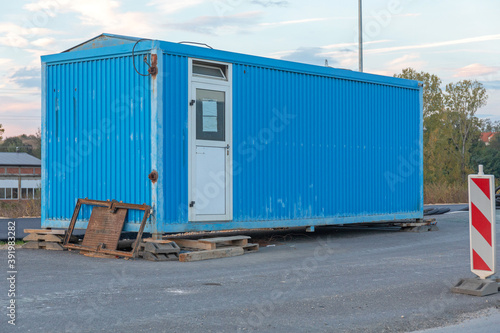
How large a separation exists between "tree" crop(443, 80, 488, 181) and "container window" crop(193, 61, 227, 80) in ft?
102

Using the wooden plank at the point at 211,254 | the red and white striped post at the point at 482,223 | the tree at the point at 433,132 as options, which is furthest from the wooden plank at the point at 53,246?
the tree at the point at 433,132

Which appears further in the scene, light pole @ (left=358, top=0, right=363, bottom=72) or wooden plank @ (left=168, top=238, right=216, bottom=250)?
light pole @ (left=358, top=0, right=363, bottom=72)

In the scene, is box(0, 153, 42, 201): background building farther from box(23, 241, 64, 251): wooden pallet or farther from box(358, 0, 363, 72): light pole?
box(23, 241, 64, 251): wooden pallet

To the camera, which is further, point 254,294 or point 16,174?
point 16,174

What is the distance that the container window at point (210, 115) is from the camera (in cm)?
1041

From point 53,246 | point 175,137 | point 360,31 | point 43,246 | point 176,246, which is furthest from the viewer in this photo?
point 360,31

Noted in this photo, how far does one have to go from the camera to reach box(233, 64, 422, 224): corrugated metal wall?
11141 millimetres

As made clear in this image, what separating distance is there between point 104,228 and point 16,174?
67.6 metres

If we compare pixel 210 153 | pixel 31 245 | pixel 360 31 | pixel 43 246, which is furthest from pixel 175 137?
pixel 360 31

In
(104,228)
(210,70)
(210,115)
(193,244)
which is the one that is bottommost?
(193,244)

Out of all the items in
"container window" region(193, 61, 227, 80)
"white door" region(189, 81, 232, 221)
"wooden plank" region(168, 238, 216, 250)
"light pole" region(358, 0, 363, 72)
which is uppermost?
"light pole" region(358, 0, 363, 72)

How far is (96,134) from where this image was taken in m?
10.6

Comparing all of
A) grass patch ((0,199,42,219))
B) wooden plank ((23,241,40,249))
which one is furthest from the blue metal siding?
grass patch ((0,199,42,219))

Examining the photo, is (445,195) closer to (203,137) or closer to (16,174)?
(203,137)
